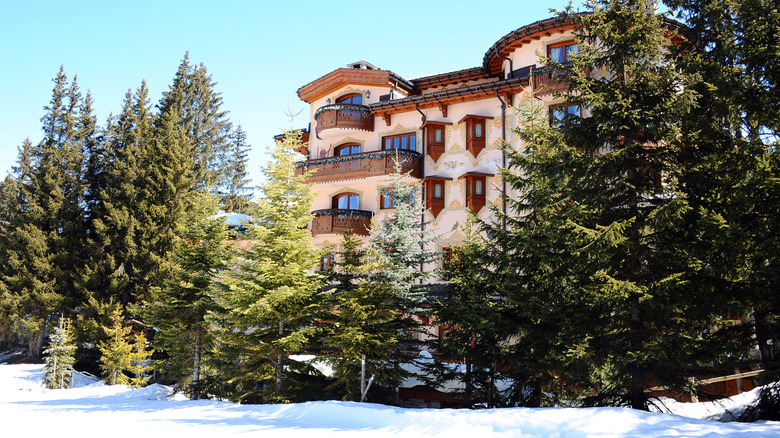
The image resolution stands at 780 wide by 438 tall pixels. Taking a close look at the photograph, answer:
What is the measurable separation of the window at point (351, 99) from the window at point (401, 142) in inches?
131

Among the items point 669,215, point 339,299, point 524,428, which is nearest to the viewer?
point 524,428

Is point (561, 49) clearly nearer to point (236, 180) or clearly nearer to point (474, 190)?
point (474, 190)

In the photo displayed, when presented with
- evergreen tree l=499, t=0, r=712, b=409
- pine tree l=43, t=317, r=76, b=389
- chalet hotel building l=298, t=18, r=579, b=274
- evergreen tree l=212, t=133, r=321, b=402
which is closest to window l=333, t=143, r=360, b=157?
chalet hotel building l=298, t=18, r=579, b=274

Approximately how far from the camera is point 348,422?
11008mm

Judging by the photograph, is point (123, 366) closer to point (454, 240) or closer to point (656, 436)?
point (454, 240)

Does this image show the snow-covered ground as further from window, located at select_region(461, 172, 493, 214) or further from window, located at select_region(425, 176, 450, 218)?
window, located at select_region(425, 176, 450, 218)

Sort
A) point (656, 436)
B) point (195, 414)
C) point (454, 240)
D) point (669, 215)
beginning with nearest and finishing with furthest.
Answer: point (656, 436), point (669, 215), point (195, 414), point (454, 240)

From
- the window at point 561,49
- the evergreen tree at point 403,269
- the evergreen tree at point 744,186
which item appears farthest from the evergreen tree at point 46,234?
the evergreen tree at point 744,186

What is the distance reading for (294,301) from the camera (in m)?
17.2

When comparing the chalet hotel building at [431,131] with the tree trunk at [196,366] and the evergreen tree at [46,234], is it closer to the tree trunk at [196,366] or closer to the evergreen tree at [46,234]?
the tree trunk at [196,366]

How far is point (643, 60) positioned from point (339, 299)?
1099cm

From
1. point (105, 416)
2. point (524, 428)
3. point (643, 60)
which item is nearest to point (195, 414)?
point (105, 416)

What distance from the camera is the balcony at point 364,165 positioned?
28391 millimetres

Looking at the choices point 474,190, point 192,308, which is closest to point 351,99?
point 474,190
